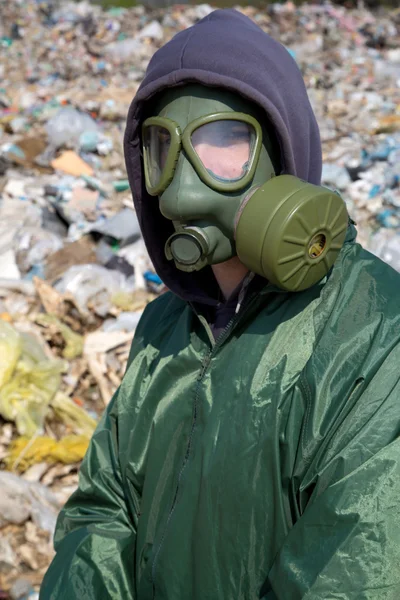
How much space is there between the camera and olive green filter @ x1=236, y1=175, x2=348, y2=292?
4.92 feet

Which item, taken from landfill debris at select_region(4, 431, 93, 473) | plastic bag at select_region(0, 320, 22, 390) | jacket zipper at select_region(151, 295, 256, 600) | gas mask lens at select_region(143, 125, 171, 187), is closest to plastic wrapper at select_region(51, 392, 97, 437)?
landfill debris at select_region(4, 431, 93, 473)

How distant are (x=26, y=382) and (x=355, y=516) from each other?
12.0 feet

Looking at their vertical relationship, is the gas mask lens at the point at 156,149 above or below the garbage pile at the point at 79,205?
above

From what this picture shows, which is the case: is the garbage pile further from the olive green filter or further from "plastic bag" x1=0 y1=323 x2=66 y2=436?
the olive green filter

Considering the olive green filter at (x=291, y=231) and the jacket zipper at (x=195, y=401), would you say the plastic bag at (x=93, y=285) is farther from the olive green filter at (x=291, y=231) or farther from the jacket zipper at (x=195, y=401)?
the olive green filter at (x=291, y=231)

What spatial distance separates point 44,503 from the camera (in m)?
3.82

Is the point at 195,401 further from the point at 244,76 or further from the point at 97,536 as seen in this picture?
the point at 244,76

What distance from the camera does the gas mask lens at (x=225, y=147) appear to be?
164 centimetres

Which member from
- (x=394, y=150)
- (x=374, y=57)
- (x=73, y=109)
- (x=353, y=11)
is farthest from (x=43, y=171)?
(x=353, y=11)

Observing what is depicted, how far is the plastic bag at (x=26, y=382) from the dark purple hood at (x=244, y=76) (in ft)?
9.58

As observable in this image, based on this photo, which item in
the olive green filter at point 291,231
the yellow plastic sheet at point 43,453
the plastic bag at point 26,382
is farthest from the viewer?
the plastic bag at point 26,382

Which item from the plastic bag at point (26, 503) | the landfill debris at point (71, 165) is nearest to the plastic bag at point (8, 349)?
the plastic bag at point (26, 503)

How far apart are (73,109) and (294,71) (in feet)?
27.0

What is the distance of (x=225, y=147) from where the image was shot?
5.44ft
